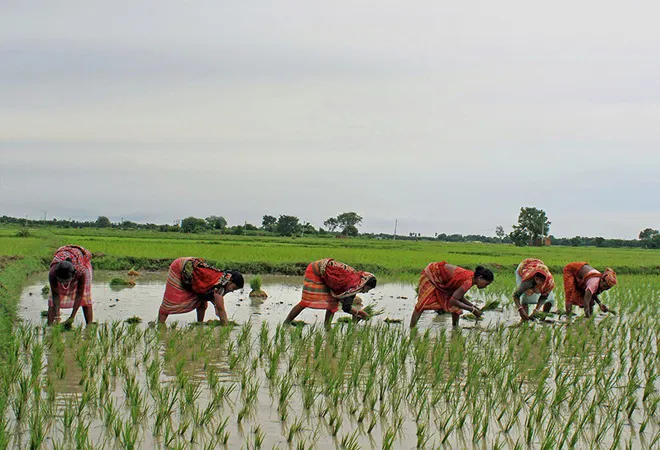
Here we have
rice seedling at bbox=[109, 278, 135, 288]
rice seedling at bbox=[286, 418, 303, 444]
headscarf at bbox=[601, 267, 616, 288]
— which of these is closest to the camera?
rice seedling at bbox=[286, 418, 303, 444]

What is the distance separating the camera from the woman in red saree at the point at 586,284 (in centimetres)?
819

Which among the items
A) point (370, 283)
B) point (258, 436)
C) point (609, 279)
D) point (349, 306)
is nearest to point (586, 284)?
point (609, 279)

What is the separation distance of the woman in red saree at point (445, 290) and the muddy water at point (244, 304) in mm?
284

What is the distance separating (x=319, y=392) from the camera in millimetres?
4418

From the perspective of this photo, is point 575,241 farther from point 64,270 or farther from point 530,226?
point 64,270

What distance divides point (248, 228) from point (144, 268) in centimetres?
4126

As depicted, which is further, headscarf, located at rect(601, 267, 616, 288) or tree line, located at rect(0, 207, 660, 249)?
tree line, located at rect(0, 207, 660, 249)

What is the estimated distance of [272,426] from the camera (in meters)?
3.78

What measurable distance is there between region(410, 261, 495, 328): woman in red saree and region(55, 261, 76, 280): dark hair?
12.4ft

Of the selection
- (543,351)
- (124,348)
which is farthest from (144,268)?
(543,351)

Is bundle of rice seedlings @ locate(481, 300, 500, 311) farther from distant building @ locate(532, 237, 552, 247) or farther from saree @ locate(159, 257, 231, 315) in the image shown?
distant building @ locate(532, 237, 552, 247)

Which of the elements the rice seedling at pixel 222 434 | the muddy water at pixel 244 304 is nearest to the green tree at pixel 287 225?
the muddy water at pixel 244 304

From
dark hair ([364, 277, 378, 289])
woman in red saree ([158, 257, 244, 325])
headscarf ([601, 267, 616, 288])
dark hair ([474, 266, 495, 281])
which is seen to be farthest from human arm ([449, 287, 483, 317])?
woman in red saree ([158, 257, 244, 325])

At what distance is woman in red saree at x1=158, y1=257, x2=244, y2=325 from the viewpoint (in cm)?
677
